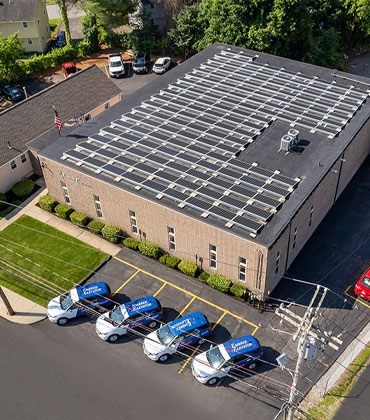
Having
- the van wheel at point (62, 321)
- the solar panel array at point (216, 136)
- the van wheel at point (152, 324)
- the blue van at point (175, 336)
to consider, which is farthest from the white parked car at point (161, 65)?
the blue van at point (175, 336)

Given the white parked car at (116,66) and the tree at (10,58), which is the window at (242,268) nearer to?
the white parked car at (116,66)

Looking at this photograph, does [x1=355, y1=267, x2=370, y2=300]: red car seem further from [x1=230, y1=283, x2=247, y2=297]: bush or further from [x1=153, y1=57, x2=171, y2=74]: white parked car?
[x1=153, y1=57, x2=171, y2=74]: white parked car

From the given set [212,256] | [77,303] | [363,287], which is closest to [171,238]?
[212,256]

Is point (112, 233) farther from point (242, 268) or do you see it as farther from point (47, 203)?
point (242, 268)

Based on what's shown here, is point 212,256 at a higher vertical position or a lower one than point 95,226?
higher

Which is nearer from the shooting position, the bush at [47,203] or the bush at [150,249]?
the bush at [150,249]

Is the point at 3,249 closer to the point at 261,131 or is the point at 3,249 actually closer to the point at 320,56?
the point at 261,131
